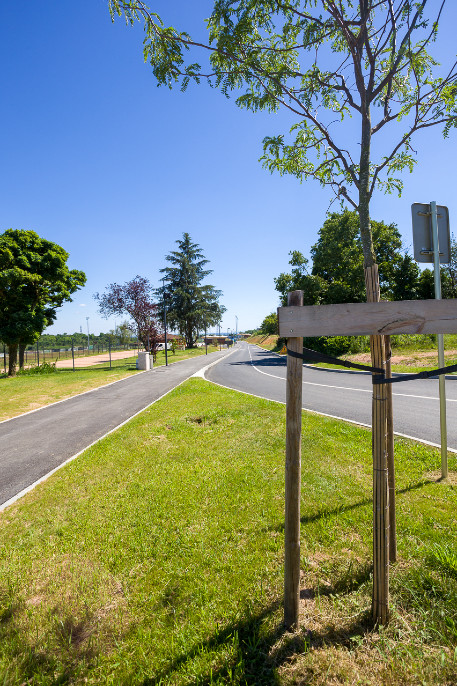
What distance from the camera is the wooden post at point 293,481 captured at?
218 cm

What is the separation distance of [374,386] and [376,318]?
1.55 feet

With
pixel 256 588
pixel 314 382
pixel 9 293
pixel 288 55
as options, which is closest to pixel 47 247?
pixel 9 293

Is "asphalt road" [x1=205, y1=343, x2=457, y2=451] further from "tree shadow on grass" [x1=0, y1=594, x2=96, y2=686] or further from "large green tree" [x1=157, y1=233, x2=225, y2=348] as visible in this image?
"large green tree" [x1=157, y1=233, x2=225, y2=348]

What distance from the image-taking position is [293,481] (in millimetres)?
2230

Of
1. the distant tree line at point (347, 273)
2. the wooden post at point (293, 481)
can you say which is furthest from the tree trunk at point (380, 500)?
the distant tree line at point (347, 273)

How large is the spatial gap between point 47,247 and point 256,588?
81.0ft

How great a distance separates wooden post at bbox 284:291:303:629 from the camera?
7.15 ft

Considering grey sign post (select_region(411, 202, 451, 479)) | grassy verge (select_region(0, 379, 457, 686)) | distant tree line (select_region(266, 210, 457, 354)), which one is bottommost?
grassy verge (select_region(0, 379, 457, 686))

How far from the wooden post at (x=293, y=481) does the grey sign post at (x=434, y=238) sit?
9.68 feet

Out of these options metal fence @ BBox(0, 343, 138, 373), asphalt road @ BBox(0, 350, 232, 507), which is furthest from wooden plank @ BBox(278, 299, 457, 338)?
metal fence @ BBox(0, 343, 138, 373)

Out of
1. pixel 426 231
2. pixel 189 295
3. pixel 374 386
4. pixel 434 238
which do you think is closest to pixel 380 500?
pixel 374 386

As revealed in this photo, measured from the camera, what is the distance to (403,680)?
1.78m

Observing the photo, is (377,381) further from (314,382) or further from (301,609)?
(314,382)

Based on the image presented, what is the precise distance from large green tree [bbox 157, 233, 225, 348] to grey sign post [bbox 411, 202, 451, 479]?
148ft
